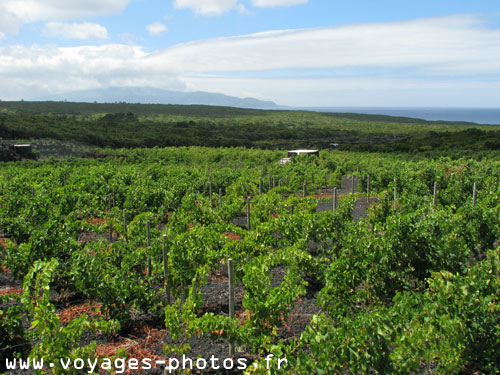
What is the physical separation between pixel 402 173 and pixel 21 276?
14.5 m

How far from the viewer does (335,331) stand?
4.21 metres

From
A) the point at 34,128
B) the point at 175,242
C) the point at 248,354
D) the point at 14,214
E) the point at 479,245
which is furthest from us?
the point at 34,128

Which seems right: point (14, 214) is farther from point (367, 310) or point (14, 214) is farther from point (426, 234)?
point (426, 234)

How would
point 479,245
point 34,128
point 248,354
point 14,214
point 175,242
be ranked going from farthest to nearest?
point 34,128 → point 14,214 → point 479,245 → point 175,242 → point 248,354

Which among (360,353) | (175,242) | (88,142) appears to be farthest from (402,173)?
(88,142)

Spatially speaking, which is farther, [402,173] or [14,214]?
[402,173]

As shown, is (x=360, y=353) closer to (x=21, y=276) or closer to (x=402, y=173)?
(x=21, y=276)

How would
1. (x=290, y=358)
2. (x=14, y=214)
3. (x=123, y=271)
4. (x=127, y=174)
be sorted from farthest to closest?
(x=127, y=174), (x=14, y=214), (x=123, y=271), (x=290, y=358)

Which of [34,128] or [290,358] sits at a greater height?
[34,128]

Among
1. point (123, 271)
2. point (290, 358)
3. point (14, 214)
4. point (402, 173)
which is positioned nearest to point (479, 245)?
point (290, 358)

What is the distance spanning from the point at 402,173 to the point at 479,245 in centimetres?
887

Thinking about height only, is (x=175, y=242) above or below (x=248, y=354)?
above

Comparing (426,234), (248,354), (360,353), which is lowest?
(248,354)

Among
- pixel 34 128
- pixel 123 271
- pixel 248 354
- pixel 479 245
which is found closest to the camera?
pixel 248 354
